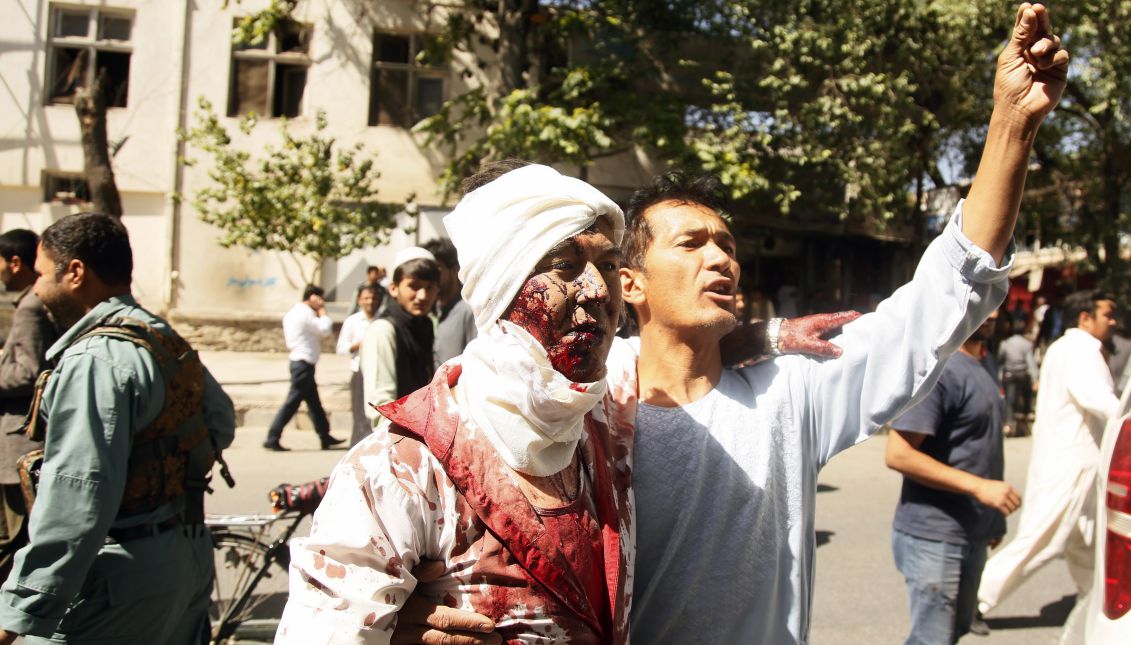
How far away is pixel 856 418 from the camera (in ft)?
6.51

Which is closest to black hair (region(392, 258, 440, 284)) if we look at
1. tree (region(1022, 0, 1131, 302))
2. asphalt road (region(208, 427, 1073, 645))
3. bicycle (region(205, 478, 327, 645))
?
bicycle (region(205, 478, 327, 645))

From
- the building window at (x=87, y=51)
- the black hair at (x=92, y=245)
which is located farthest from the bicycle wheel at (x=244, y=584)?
the building window at (x=87, y=51)

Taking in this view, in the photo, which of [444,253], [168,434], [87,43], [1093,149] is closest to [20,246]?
[168,434]

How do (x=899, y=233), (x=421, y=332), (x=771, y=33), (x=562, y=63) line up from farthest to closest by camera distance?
(x=899, y=233)
(x=562, y=63)
(x=771, y=33)
(x=421, y=332)

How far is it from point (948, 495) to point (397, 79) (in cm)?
1451

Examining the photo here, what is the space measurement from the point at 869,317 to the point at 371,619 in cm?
123

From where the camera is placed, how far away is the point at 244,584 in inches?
162

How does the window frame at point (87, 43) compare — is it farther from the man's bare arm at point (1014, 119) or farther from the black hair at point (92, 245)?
the man's bare arm at point (1014, 119)

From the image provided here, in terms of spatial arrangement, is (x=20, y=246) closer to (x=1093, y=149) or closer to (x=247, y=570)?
(x=247, y=570)

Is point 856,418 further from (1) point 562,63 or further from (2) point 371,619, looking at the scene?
(1) point 562,63

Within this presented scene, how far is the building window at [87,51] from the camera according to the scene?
52.4 feet

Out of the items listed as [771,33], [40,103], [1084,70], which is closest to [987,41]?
[1084,70]

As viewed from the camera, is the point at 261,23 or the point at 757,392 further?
the point at 261,23

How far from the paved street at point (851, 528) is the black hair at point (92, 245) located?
2.14m
